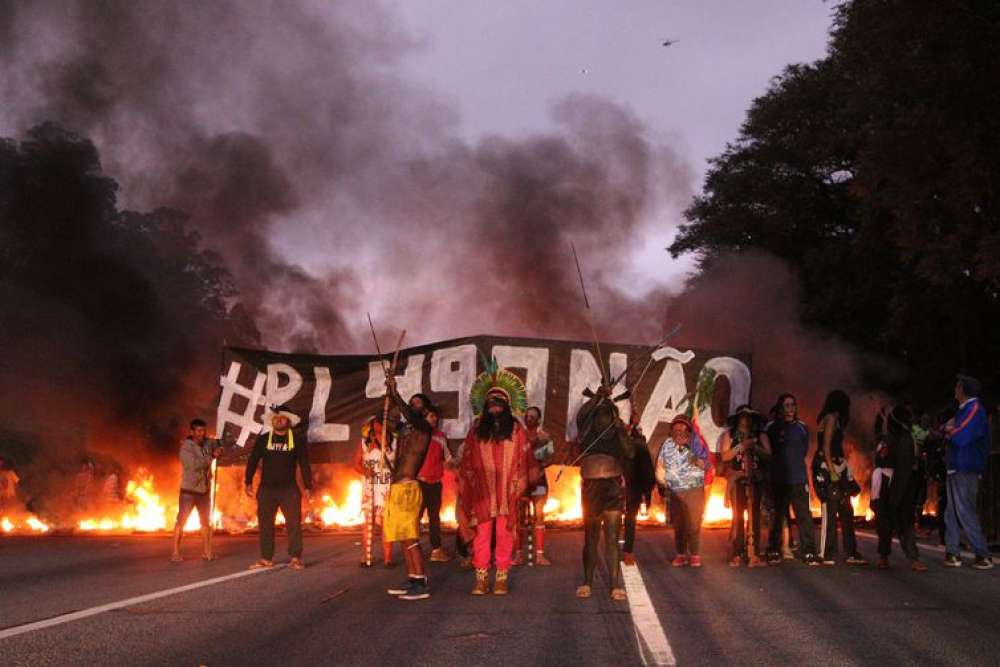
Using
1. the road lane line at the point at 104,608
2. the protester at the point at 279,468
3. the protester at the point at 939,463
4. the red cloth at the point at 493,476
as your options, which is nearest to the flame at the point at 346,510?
the protester at the point at 279,468

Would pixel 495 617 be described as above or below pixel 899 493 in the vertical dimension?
below

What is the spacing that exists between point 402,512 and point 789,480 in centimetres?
536

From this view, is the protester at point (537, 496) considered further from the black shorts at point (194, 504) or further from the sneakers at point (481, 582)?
the black shorts at point (194, 504)

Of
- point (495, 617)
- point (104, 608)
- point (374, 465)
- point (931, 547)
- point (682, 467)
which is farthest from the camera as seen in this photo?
point (931, 547)

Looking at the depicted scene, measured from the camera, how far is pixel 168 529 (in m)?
19.5

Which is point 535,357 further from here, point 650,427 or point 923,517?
point 923,517

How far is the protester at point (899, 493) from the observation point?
11766 millimetres

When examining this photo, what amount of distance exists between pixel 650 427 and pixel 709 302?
588 inches

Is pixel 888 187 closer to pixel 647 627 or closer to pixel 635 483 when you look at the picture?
pixel 635 483

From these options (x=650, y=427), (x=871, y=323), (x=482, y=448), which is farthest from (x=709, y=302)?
(x=482, y=448)

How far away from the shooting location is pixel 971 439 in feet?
38.3

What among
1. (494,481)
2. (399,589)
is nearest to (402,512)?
(399,589)

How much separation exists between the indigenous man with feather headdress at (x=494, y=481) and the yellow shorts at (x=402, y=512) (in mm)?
455

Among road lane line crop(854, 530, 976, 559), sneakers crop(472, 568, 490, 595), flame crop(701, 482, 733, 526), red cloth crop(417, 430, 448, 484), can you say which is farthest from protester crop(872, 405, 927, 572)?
flame crop(701, 482, 733, 526)
